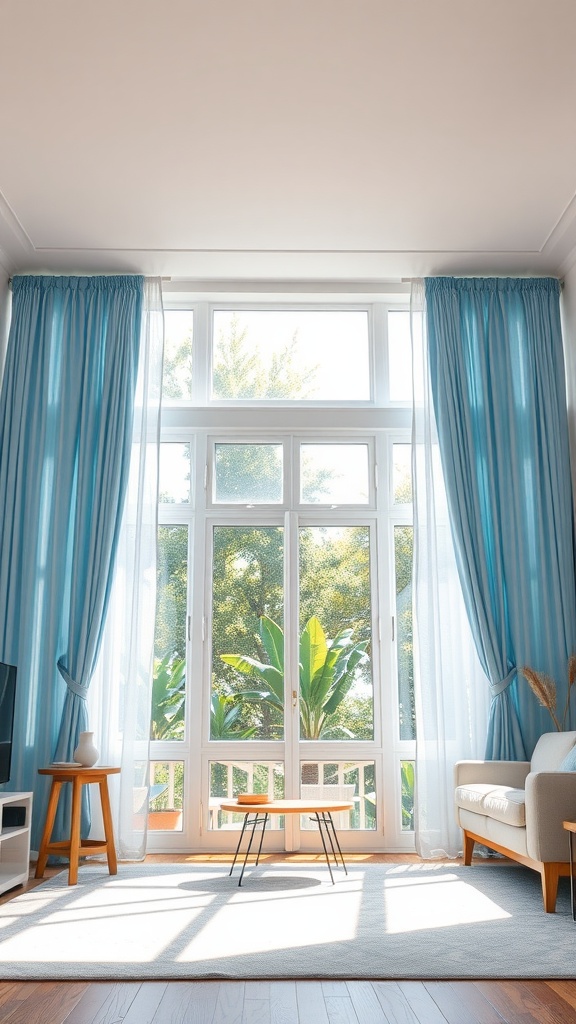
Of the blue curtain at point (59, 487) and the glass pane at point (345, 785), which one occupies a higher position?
the blue curtain at point (59, 487)

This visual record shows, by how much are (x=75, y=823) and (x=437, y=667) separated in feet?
7.47

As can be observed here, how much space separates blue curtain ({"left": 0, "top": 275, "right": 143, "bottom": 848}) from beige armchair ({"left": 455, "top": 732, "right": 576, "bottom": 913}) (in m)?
2.20

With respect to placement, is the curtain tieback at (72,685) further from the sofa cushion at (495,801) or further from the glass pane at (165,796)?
the sofa cushion at (495,801)

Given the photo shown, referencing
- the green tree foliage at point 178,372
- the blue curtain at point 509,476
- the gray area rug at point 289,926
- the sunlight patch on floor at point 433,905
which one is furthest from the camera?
the green tree foliage at point 178,372

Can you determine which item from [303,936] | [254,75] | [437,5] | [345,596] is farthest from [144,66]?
[303,936]

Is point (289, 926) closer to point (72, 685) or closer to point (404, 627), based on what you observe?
point (72, 685)

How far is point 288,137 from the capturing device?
4461mm

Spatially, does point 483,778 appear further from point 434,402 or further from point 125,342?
point 125,342

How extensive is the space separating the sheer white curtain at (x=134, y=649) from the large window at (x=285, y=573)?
0.87 ft

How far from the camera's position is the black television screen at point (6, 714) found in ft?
15.1

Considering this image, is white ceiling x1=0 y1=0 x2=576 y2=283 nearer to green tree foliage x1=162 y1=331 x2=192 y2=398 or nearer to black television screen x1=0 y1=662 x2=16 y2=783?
green tree foliage x1=162 y1=331 x2=192 y2=398

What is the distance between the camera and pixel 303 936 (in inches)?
129

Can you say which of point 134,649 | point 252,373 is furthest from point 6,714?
point 252,373

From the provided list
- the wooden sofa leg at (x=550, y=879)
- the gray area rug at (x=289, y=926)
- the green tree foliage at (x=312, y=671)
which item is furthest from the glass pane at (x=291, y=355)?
the wooden sofa leg at (x=550, y=879)
